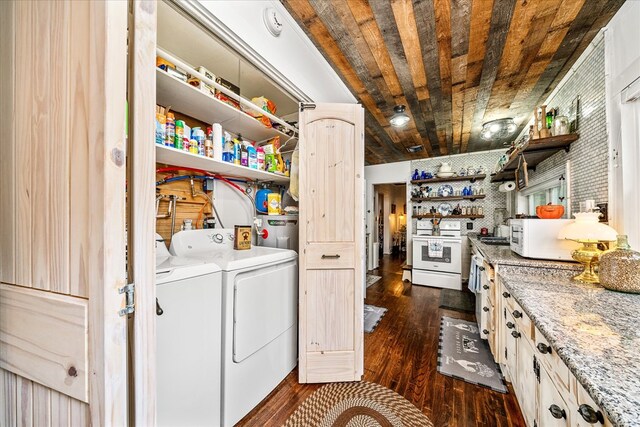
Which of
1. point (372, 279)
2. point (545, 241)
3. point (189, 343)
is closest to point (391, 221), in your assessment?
point (372, 279)

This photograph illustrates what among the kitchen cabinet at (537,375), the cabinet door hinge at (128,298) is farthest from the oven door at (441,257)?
the cabinet door hinge at (128,298)

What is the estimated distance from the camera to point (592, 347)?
73cm

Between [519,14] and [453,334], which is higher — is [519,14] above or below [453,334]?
above

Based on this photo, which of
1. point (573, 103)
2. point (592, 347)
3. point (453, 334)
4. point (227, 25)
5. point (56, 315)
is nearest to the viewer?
point (56, 315)

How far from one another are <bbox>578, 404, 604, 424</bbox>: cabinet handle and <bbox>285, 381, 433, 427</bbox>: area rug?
1.07 meters

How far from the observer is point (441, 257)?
4176 millimetres

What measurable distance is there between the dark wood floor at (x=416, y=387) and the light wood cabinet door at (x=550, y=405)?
58 centimetres

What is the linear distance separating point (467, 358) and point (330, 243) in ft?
5.41

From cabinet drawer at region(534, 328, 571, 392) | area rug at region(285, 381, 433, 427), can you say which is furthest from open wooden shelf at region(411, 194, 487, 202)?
cabinet drawer at region(534, 328, 571, 392)

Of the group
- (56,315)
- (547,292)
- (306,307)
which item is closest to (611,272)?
(547,292)

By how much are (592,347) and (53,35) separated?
68.9 inches

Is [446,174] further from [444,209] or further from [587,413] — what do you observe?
[587,413]

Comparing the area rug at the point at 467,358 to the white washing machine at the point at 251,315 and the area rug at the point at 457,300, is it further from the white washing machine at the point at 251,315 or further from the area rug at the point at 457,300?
the white washing machine at the point at 251,315

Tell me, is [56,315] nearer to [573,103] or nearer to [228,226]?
[228,226]
